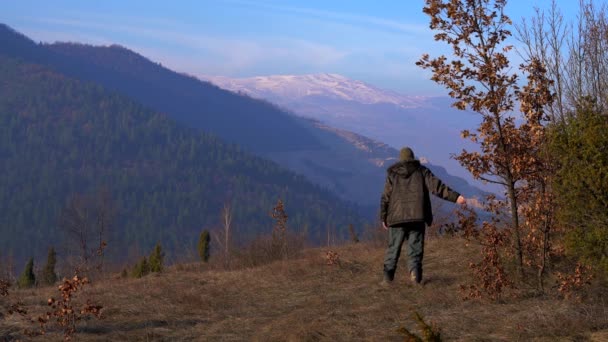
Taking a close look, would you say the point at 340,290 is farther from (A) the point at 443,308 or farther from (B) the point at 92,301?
(B) the point at 92,301

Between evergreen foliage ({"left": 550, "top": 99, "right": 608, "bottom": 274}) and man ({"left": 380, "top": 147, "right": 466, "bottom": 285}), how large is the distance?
1.64 meters

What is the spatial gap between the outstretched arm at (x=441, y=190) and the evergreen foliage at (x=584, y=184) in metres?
1.30

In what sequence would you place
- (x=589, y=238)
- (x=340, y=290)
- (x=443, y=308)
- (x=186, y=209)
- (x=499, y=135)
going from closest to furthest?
(x=589, y=238)
(x=443, y=308)
(x=499, y=135)
(x=340, y=290)
(x=186, y=209)

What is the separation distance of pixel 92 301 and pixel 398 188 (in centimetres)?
475

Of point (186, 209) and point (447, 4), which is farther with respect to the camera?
point (186, 209)

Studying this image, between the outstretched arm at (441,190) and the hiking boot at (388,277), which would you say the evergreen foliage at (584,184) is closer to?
the outstretched arm at (441,190)

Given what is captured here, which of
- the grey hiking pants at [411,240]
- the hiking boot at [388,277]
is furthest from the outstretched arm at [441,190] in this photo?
the hiking boot at [388,277]

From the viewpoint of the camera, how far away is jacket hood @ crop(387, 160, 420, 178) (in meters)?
9.85

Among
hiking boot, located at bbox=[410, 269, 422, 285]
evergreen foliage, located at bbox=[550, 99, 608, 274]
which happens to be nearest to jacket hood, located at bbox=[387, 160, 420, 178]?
hiking boot, located at bbox=[410, 269, 422, 285]

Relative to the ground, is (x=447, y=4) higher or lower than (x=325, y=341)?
higher

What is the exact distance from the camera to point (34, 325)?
8594 millimetres

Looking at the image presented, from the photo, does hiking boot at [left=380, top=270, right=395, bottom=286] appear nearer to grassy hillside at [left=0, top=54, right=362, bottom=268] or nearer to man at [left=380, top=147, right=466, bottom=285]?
man at [left=380, top=147, right=466, bottom=285]

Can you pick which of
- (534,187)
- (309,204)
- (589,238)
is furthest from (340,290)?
(309,204)

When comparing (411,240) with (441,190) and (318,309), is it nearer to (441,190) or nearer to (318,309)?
(441,190)
